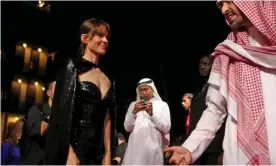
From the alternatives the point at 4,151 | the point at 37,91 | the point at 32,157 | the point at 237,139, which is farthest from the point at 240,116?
the point at 37,91

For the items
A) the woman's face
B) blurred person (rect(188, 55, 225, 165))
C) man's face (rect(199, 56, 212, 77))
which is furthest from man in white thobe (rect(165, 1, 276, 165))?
man's face (rect(199, 56, 212, 77))

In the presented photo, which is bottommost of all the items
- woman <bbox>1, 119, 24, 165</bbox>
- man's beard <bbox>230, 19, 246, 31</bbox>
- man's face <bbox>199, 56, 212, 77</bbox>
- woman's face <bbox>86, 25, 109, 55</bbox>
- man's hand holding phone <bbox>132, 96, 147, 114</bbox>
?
woman <bbox>1, 119, 24, 165</bbox>

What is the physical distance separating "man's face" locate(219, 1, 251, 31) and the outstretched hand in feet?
2.53

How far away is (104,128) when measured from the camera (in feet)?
9.64

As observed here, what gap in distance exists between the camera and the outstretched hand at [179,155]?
6.43 ft

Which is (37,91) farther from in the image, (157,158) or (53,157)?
(53,157)

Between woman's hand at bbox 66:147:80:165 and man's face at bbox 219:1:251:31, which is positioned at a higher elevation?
man's face at bbox 219:1:251:31

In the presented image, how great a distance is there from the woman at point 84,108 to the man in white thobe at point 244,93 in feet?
2.77

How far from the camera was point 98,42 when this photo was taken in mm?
2957

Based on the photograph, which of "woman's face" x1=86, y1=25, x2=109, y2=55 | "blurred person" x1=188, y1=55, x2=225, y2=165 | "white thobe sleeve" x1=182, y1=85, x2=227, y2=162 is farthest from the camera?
"blurred person" x1=188, y1=55, x2=225, y2=165

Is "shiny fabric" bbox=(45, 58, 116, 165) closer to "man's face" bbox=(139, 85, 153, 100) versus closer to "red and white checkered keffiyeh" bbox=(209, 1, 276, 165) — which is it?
"red and white checkered keffiyeh" bbox=(209, 1, 276, 165)

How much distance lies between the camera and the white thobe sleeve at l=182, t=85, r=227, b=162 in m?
2.14

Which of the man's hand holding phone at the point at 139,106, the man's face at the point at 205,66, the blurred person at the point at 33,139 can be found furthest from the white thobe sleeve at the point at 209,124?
the man's hand holding phone at the point at 139,106

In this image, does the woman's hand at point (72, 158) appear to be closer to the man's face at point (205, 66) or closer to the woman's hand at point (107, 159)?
the woman's hand at point (107, 159)
